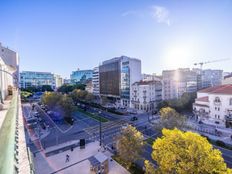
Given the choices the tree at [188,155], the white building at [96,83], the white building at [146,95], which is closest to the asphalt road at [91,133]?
the tree at [188,155]

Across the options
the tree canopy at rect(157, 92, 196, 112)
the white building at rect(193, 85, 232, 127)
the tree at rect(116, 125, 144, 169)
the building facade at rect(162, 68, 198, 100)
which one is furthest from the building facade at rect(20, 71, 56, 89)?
the tree at rect(116, 125, 144, 169)

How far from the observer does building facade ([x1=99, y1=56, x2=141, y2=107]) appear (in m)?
64.3

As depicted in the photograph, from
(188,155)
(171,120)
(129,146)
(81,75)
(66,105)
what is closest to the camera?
(188,155)

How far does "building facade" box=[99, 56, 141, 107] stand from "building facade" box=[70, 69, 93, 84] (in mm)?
79983

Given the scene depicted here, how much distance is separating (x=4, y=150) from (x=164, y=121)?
92.2 feet

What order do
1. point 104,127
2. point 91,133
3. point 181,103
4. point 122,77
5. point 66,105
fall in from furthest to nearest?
point 122,77
point 181,103
point 66,105
point 104,127
point 91,133

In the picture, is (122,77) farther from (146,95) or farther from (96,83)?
(96,83)

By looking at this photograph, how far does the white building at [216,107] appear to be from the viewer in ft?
126

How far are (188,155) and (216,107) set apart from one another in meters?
32.7

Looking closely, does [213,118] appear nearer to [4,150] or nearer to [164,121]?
[164,121]

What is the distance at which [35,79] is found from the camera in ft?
403

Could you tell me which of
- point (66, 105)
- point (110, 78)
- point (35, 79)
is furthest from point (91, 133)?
point (35, 79)

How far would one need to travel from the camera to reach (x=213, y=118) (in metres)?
41.3

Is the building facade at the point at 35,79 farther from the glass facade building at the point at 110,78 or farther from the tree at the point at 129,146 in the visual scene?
the tree at the point at 129,146
